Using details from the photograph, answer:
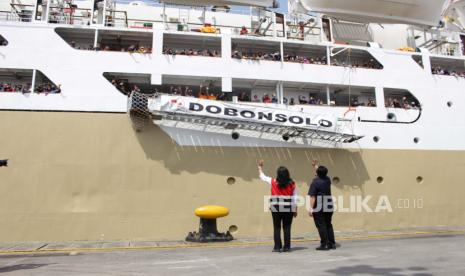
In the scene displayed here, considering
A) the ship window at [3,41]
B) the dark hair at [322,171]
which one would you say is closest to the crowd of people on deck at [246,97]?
the ship window at [3,41]

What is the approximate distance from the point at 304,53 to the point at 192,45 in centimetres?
481

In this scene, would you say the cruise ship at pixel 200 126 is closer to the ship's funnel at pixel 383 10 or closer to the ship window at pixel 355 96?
the ship window at pixel 355 96

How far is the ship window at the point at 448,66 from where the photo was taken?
18.1m

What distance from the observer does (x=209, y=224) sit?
410 inches

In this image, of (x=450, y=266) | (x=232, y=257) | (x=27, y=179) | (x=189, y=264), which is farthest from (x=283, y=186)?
(x=27, y=179)

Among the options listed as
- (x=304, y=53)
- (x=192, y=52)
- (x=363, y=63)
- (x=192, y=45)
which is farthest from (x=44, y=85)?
(x=363, y=63)

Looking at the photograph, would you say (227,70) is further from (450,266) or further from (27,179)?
(450,266)

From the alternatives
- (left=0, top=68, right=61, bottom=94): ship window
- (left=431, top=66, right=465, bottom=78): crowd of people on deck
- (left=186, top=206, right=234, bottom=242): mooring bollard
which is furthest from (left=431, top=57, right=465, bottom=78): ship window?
(left=0, top=68, right=61, bottom=94): ship window

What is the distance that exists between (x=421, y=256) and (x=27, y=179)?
10898mm

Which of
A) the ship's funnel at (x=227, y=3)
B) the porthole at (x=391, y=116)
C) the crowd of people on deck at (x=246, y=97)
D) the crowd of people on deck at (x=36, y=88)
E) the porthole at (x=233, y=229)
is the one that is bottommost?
the porthole at (x=233, y=229)

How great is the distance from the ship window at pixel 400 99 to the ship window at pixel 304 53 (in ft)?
9.83

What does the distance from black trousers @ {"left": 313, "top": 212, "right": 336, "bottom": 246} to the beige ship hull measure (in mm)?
5593

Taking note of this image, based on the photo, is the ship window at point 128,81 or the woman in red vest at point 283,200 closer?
the woman in red vest at point 283,200

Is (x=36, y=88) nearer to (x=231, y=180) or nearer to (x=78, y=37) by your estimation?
(x=78, y=37)
